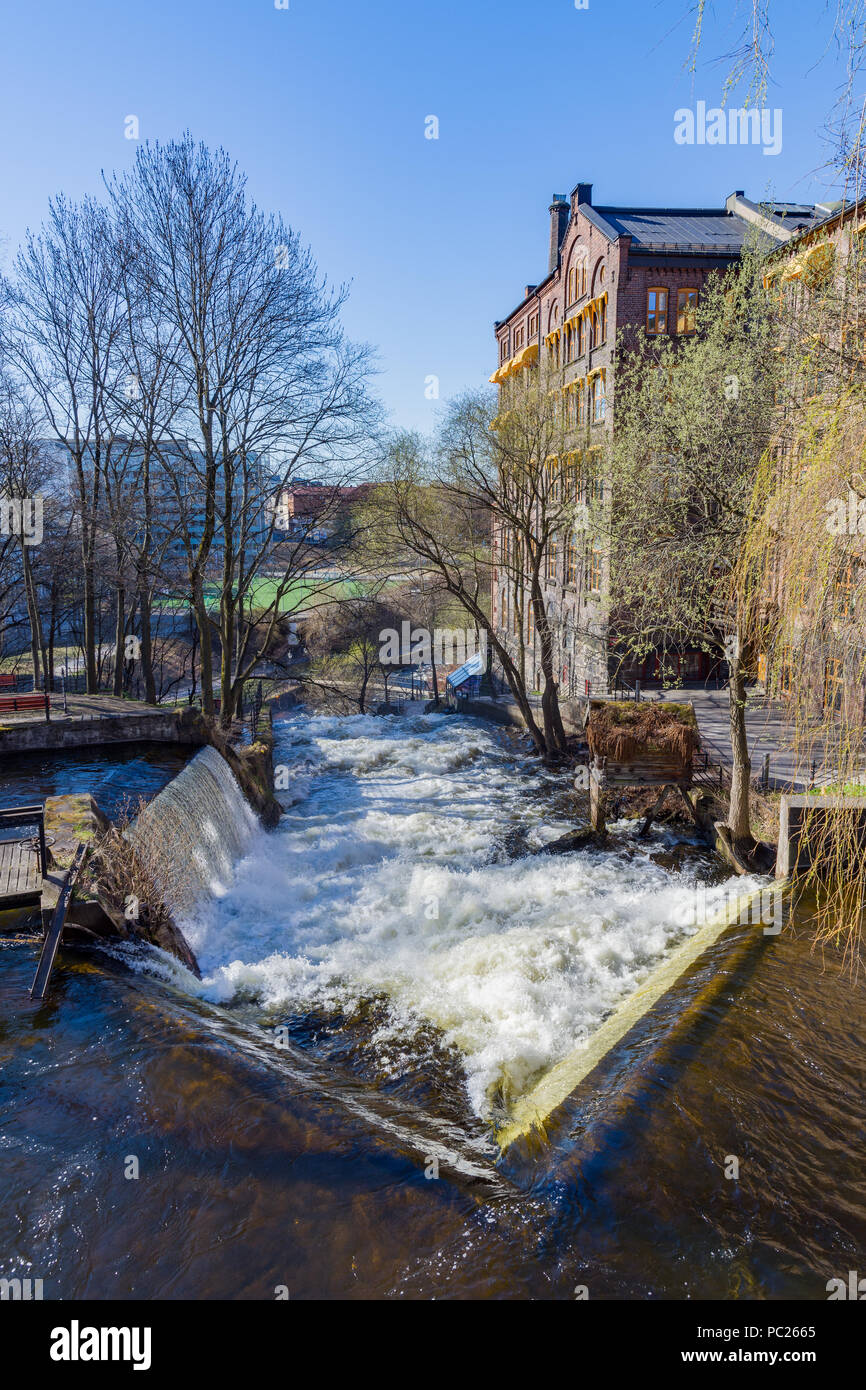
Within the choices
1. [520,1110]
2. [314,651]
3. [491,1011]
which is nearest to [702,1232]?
[520,1110]

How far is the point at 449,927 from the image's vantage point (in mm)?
11227

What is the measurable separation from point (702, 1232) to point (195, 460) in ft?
64.1

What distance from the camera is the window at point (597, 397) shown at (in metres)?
26.8

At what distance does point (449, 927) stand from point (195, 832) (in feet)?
14.8

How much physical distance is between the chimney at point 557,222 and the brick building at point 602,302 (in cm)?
4

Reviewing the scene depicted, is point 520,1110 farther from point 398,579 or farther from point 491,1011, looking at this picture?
point 398,579

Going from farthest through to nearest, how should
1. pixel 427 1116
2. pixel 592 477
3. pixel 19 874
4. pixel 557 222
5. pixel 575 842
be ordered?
pixel 557 222 → pixel 592 477 → pixel 575 842 → pixel 19 874 → pixel 427 1116

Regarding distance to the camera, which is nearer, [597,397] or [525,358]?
[597,397]

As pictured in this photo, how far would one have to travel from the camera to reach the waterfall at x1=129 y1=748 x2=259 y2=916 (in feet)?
34.3

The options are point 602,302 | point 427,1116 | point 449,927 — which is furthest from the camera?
point 602,302

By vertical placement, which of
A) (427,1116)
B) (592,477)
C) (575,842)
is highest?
(592,477)

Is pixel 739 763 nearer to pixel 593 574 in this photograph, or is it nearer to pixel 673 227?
pixel 593 574

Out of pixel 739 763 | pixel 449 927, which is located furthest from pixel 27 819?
pixel 739 763
